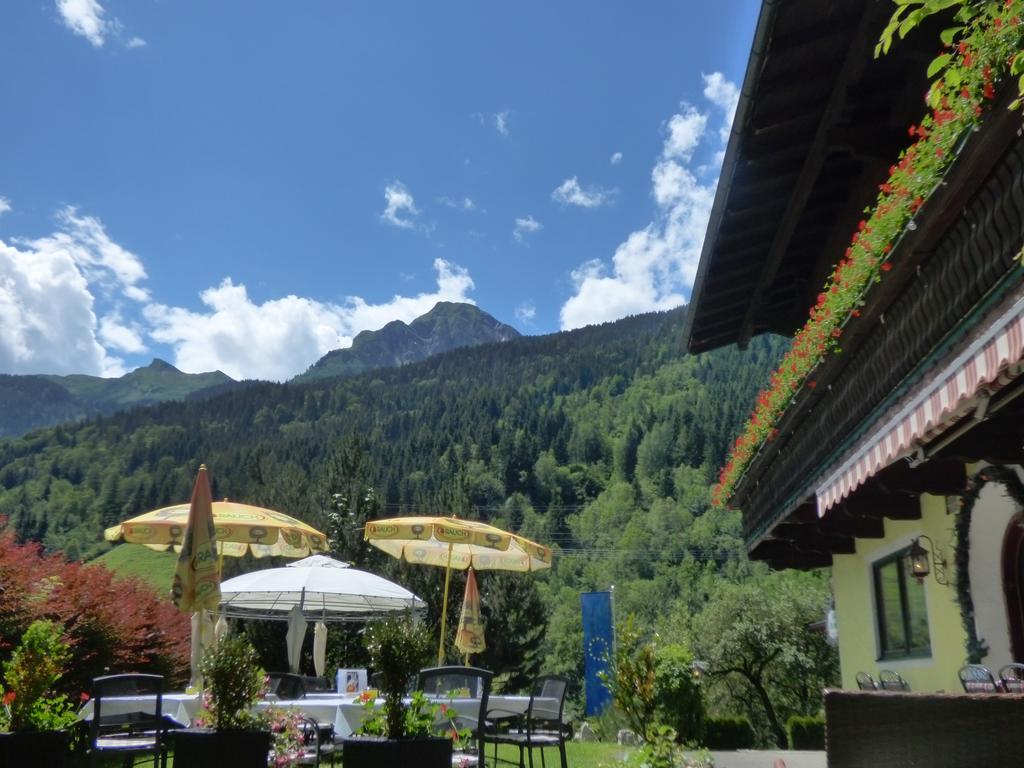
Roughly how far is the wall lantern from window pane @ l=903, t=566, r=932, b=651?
1.67 feet

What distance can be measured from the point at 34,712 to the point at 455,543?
22.4 ft

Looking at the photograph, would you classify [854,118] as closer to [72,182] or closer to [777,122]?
[777,122]

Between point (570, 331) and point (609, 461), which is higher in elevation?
point (570, 331)

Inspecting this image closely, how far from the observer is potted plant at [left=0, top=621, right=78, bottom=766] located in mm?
5023

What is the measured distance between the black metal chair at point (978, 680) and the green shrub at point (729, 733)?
669 inches

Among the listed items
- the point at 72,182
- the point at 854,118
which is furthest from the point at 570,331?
the point at 854,118

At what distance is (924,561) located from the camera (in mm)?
7043

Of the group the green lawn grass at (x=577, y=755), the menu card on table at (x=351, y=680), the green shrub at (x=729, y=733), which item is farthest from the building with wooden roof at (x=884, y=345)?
the green shrub at (x=729, y=733)

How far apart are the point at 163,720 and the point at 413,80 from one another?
54.0 ft

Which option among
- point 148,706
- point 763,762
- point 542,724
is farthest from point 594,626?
point 148,706

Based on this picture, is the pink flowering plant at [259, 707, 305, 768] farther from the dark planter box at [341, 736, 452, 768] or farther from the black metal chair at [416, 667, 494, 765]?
the dark planter box at [341, 736, 452, 768]

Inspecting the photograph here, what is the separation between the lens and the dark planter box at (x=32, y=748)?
16.3 feet

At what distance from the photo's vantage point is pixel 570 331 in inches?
4513

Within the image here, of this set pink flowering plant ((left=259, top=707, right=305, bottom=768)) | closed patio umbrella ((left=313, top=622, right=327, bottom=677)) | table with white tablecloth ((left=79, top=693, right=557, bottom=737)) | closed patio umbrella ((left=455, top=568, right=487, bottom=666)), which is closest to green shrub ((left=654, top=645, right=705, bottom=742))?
closed patio umbrella ((left=455, top=568, right=487, bottom=666))
